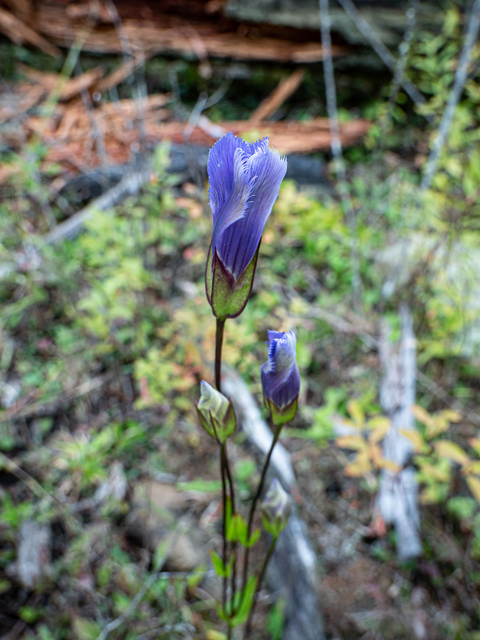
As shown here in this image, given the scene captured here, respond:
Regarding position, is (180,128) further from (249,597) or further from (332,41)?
(249,597)

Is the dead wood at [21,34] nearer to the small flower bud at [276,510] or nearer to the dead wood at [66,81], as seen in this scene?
the dead wood at [66,81]

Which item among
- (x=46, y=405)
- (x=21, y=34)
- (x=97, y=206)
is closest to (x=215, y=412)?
(x=46, y=405)

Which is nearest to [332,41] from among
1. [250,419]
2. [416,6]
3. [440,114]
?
[416,6]

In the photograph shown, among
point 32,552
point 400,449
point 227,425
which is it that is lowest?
point 32,552

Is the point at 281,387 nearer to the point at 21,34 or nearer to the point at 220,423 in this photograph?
the point at 220,423

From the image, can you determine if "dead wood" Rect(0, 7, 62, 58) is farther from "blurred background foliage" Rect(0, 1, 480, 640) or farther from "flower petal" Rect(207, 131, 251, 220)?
"flower petal" Rect(207, 131, 251, 220)

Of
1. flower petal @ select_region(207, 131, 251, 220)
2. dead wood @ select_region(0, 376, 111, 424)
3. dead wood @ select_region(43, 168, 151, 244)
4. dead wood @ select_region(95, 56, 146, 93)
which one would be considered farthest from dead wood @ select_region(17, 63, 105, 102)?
flower petal @ select_region(207, 131, 251, 220)

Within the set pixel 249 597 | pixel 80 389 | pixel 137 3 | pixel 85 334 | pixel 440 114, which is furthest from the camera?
pixel 137 3
